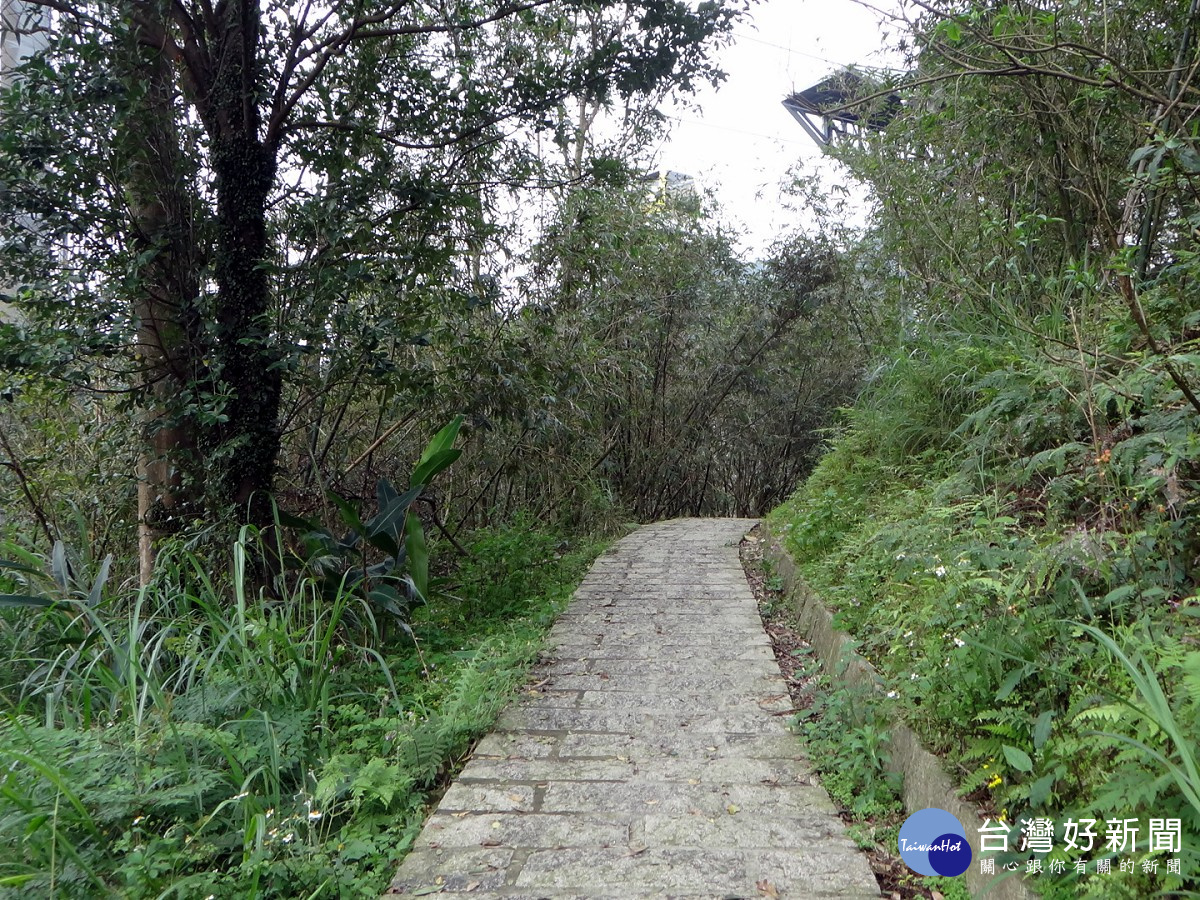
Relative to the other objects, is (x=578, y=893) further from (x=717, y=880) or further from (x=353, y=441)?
(x=353, y=441)

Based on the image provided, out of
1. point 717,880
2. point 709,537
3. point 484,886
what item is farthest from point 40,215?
point 709,537

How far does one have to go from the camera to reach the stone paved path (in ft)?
8.41

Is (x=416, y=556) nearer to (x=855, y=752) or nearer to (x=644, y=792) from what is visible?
(x=644, y=792)

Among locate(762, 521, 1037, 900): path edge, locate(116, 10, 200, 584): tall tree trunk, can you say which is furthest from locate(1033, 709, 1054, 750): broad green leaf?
locate(116, 10, 200, 584): tall tree trunk

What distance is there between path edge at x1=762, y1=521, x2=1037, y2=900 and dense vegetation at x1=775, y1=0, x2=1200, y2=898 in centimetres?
8

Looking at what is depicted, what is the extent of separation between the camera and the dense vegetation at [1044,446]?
227 centimetres

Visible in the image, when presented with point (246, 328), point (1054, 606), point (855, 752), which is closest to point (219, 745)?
point (855, 752)

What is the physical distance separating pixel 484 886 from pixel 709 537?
6990mm

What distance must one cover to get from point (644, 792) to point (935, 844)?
3.41 ft

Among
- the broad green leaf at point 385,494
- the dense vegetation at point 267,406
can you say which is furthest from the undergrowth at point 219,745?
the broad green leaf at point 385,494

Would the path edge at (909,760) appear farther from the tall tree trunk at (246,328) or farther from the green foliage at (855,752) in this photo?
the tall tree trunk at (246,328)

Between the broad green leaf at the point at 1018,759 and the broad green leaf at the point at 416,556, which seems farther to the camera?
the broad green leaf at the point at 416,556

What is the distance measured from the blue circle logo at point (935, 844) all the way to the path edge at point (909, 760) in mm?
29

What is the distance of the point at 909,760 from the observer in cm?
296
